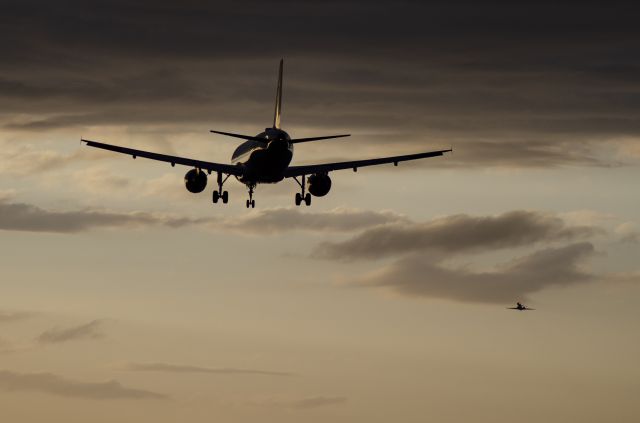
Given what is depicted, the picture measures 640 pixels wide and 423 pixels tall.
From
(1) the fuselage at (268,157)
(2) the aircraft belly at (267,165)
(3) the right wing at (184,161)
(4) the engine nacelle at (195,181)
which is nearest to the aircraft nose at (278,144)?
(1) the fuselage at (268,157)

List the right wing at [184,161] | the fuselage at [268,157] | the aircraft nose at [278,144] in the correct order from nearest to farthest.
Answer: the aircraft nose at [278,144], the fuselage at [268,157], the right wing at [184,161]

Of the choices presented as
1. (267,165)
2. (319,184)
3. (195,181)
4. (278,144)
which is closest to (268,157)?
(267,165)

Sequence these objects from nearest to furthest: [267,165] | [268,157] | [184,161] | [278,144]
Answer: [278,144] → [268,157] → [267,165] → [184,161]

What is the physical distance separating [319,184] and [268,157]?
1148cm

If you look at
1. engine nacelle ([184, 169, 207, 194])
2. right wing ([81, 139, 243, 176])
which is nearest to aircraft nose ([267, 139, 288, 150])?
right wing ([81, 139, 243, 176])

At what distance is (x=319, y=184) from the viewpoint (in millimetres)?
146500

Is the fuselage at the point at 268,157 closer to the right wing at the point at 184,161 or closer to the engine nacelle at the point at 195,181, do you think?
the right wing at the point at 184,161

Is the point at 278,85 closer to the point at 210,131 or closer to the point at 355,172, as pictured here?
the point at 355,172

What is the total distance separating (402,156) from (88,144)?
36638 millimetres

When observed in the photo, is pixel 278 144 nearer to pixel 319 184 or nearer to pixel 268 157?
pixel 268 157

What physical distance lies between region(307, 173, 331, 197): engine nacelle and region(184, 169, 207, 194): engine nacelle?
1219 centimetres

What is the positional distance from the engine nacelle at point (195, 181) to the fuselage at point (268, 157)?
20.2ft

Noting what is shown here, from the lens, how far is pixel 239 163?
14538 centimetres

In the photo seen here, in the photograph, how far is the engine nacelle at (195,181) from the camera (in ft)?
483
